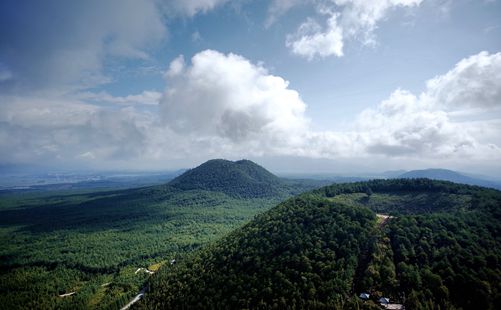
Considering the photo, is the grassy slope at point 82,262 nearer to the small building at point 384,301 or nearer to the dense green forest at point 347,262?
the dense green forest at point 347,262

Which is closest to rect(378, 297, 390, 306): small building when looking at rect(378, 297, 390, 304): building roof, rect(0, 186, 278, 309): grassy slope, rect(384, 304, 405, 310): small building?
rect(378, 297, 390, 304): building roof

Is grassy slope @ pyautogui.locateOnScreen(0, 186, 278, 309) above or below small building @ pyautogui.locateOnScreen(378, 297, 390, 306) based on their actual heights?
below

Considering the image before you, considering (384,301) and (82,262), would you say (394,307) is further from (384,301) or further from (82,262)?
(82,262)

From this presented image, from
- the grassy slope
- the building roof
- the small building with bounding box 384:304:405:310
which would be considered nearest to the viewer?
the small building with bounding box 384:304:405:310

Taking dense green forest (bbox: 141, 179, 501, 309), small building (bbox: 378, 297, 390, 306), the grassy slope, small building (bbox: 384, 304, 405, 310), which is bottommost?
the grassy slope

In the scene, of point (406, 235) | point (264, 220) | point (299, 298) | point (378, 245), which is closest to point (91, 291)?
point (264, 220)

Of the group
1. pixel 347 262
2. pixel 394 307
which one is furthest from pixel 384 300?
pixel 347 262

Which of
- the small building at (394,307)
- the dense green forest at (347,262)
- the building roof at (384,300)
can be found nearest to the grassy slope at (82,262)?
the dense green forest at (347,262)

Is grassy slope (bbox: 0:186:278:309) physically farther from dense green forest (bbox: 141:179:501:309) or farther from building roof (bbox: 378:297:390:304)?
building roof (bbox: 378:297:390:304)

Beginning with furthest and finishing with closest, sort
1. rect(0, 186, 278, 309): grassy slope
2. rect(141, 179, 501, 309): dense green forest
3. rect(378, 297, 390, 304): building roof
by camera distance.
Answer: rect(0, 186, 278, 309): grassy slope, rect(141, 179, 501, 309): dense green forest, rect(378, 297, 390, 304): building roof
